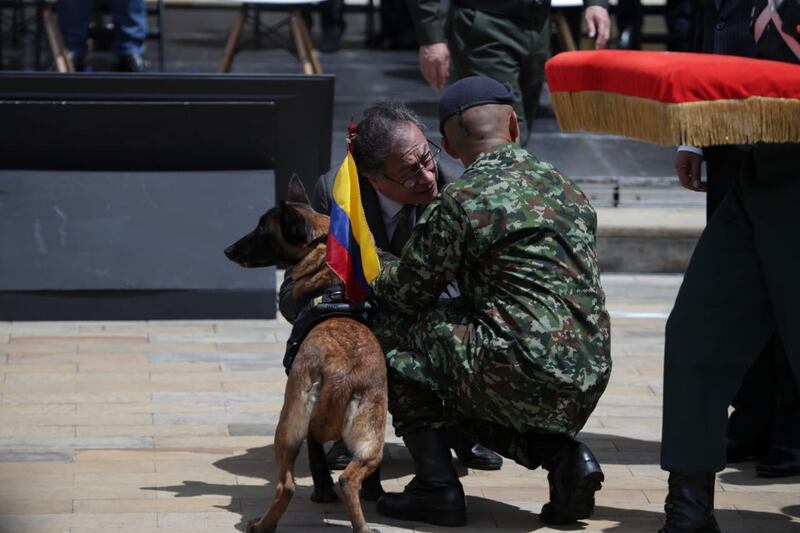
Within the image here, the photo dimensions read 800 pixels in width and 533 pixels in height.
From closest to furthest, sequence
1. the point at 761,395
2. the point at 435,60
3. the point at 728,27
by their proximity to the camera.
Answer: the point at 728,27 < the point at 761,395 < the point at 435,60

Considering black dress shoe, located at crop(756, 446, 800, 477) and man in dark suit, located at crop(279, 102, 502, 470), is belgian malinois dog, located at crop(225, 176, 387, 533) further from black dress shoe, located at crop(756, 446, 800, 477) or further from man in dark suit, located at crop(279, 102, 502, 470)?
black dress shoe, located at crop(756, 446, 800, 477)

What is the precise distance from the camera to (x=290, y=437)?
3635 mm

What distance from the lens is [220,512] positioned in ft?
12.9

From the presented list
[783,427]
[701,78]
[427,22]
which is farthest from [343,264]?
[427,22]

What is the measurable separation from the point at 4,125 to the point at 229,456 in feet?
7.76

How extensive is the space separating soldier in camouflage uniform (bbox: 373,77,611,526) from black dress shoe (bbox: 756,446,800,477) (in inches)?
29.6

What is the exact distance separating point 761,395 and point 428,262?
1371mm

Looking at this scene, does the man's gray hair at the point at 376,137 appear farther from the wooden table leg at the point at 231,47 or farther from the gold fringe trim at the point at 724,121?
the wooden table leg at the point at 231,47

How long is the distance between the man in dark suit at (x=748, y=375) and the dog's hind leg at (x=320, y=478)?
4.18ft

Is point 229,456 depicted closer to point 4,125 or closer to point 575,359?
point 575,359

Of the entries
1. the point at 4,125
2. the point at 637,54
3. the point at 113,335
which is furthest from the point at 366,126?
the point at 4,125

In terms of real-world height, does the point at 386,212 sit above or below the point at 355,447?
above

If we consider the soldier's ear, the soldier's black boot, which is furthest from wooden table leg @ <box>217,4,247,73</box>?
the soldier's black boot

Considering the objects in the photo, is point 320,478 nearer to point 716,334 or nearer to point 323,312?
point 323,312
